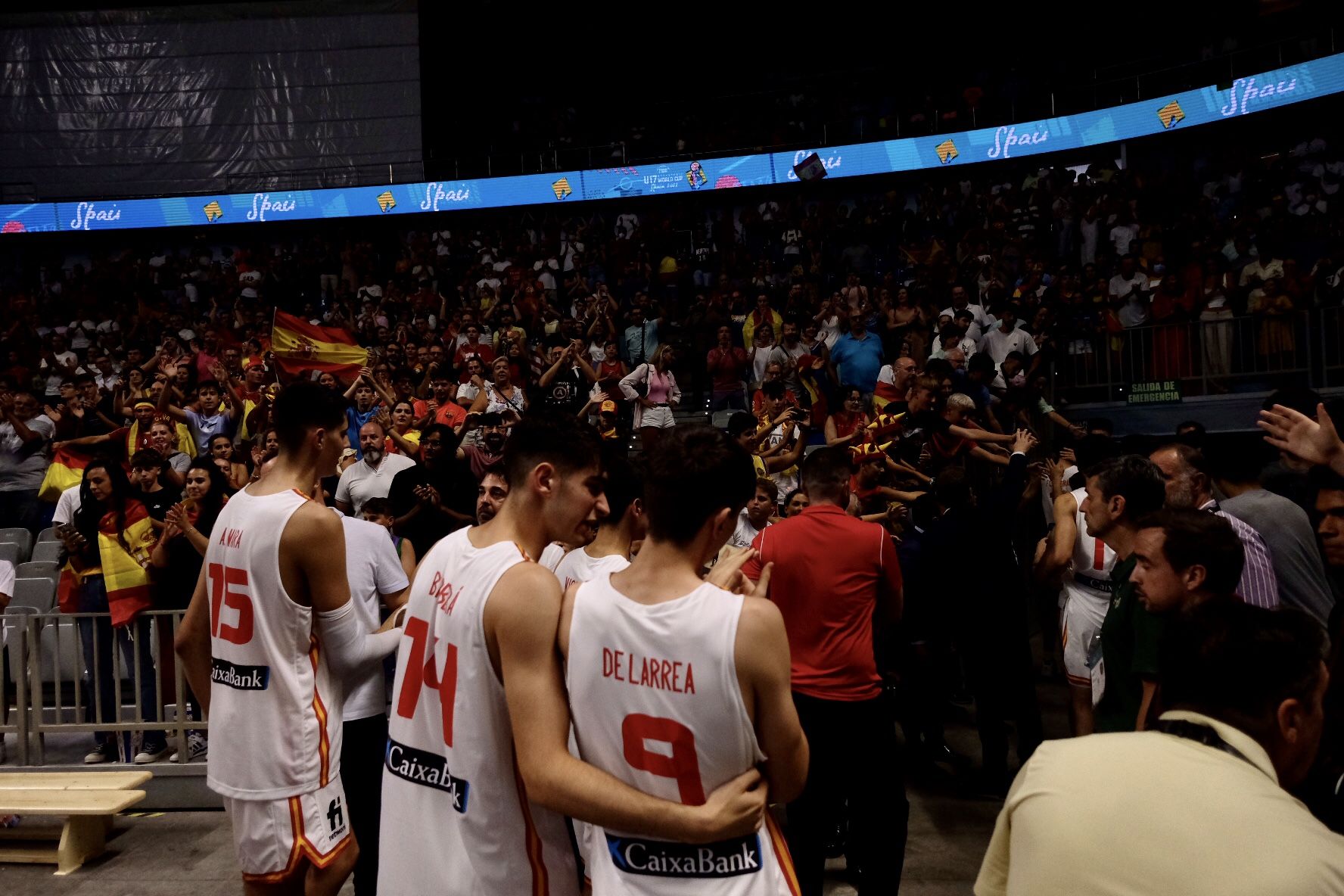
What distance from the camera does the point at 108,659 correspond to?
6.83m

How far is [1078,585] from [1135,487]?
2.25 metres

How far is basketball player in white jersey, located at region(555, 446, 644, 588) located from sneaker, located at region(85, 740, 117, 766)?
4542 millimetres

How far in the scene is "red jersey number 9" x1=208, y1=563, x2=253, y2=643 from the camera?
10.6 feet

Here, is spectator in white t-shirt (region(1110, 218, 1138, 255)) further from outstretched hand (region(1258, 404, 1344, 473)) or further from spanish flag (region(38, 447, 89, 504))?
spanish flag (region(38, 447, 89, 504))

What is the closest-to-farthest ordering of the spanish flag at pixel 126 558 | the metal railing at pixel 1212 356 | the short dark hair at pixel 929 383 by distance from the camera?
the spanish flag at pixel 126 558 → the short dark hair at pixel 929 383 → the metal railing at pixel 1212 356

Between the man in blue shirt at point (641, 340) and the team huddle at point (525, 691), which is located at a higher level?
the man in blue shirt at point (641, 340)

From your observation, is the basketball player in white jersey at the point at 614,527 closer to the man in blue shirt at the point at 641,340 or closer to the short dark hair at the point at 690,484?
the short dark hair at the point at 690,484

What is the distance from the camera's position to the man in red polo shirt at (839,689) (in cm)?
424

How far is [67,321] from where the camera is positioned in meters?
18.9

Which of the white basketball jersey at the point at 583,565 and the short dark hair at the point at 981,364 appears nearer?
the white basketball jersey at the point at 583,565

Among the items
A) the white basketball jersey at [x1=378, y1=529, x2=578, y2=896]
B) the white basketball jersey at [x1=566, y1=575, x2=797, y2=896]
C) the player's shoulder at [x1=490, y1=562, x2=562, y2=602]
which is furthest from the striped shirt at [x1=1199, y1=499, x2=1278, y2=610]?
the white basketball jersey at [x1=378, y1=529, x2=578, y2=896]

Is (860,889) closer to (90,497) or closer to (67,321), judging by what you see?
(90,497)

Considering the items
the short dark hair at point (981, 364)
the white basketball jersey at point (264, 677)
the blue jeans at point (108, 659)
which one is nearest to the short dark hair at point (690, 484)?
the white basketball jersey at point (264, 677)

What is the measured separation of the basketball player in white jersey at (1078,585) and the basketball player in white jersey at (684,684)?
3.71 metres
